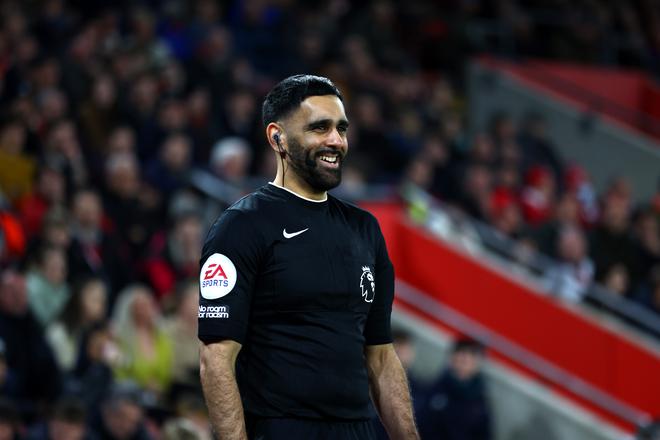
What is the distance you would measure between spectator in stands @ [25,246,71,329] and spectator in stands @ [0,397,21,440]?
1.50 meters

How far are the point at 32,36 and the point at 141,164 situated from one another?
178 cm

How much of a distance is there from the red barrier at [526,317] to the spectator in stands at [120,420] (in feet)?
13.4

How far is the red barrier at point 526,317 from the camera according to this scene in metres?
10.5

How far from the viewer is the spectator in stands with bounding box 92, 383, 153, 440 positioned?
7.23 m

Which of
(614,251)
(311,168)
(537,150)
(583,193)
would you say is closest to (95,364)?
(311,168)

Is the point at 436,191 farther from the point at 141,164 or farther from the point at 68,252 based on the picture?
the point at 68,252

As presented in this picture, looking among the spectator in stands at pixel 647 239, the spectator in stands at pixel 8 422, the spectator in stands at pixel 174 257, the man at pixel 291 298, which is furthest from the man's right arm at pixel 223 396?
the spectator in stands at pixel 647 239

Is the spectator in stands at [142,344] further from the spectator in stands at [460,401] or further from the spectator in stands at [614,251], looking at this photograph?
the spectator in stands at [614,251]

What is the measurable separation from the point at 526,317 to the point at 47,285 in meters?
4.31

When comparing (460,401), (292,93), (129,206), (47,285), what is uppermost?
(292,93)

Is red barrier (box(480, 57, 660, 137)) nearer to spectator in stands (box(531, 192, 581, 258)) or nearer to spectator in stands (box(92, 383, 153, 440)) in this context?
spectator in stands (box(531, 192, 581, 258))

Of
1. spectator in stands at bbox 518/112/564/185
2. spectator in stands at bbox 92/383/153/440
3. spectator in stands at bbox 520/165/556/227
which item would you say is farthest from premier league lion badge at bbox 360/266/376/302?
spectator in stands at bbox 518/112/564/185

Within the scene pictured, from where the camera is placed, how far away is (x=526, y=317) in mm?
10672

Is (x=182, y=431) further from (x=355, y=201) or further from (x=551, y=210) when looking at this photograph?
(x=551, y=210)
